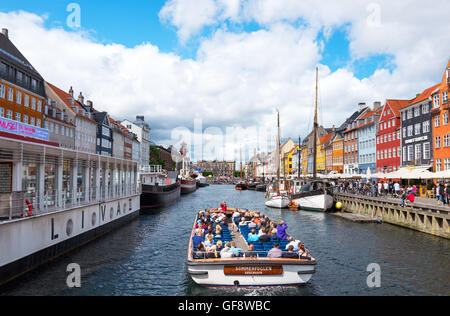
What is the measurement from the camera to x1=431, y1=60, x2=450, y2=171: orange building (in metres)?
39.4

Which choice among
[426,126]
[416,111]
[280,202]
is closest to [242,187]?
[280,202]

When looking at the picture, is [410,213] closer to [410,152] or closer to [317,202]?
[317,202]

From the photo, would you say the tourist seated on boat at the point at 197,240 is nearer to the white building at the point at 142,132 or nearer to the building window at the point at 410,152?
the building window at the point at 410,152

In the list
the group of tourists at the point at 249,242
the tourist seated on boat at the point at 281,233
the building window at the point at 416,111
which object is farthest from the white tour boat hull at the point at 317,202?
the tourist seated on boat at the point at 281,233

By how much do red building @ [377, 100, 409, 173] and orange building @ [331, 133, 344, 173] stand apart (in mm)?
17406

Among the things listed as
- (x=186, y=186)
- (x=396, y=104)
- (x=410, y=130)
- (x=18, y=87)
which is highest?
(x=396, y=104)

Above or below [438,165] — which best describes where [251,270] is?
below

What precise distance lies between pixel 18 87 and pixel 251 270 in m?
44.8

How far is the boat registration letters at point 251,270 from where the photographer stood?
12758 mm

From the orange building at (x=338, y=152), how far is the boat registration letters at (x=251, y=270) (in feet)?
226

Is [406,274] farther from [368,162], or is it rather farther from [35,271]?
[368,162]

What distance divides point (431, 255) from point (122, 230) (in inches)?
854

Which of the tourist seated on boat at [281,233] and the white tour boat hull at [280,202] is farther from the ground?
the tourist seated on boat at [281,233]

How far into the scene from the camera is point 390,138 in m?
57.2
